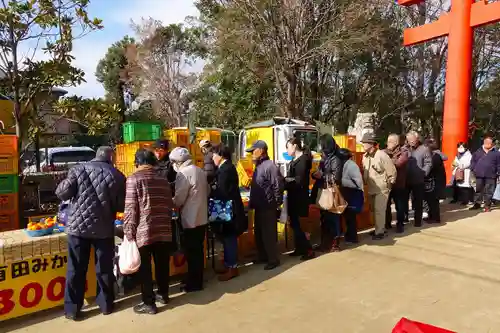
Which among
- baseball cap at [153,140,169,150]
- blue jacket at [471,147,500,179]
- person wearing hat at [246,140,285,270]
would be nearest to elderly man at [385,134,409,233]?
blue jacket at [471,147,500,179]

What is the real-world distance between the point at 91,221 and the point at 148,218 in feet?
1.72

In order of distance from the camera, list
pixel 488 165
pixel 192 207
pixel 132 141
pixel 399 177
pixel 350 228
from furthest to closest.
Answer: pixel 132 141 → pixel 488 165 → pixel 399 177 → pixel 350 228 → pixel 192 207

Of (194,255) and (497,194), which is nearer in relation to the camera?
(194,255)

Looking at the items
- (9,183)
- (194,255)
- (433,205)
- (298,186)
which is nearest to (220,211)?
(194,255)

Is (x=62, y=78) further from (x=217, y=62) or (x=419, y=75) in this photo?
(x=419, y=75)

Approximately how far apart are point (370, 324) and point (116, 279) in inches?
104

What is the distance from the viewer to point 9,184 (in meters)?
5.76

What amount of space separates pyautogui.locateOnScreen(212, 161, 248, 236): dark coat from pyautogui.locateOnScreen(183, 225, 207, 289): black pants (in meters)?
0.36

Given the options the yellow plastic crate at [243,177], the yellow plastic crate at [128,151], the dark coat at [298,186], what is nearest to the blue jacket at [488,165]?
the dark coat at [298,186]

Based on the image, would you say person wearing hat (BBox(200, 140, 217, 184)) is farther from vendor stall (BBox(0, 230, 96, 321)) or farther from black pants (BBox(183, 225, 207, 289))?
vendor stall (BBox(0, 230, 96, 321))

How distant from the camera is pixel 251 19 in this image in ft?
49.2

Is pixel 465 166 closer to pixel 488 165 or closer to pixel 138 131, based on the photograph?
pixel 488 165

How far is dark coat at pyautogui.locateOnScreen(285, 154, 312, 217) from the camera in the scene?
523 centimetres

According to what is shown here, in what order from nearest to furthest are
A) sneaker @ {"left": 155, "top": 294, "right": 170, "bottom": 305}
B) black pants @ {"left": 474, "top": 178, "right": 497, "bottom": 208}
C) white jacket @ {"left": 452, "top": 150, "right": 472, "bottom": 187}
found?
1. sneaker @ {"left": 155, "top": 294, "right": 170, "bottom": 305}
2. black pants @ {"left": 474, "top": 178, "right": 497, "bottom": 208}
3. white jacket @ {"left": 452, "top": 150, "right": 472, "bottom": 187}
